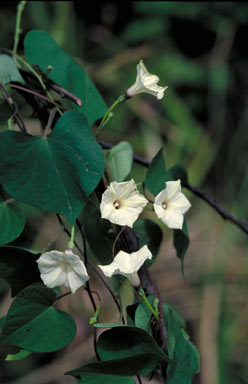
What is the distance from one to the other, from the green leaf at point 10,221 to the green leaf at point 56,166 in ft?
0.15

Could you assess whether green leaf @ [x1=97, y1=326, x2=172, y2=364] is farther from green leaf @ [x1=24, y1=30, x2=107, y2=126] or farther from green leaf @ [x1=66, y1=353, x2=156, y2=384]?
green leaf @ [x1=24, y1=30, x2=107, y2=126]

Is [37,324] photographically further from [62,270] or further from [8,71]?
[8,71]


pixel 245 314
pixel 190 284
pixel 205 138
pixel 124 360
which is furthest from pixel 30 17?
pixel 124 360

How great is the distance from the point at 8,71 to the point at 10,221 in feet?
0.46

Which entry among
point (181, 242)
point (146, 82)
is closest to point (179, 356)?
point (181, 242)

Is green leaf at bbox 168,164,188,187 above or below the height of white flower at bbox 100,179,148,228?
below

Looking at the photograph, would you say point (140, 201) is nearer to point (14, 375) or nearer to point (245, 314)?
point (14, 375)

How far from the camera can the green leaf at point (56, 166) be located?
12.8 inches

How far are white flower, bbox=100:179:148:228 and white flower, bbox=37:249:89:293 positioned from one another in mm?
45

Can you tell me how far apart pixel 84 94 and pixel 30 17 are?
98 centimetres

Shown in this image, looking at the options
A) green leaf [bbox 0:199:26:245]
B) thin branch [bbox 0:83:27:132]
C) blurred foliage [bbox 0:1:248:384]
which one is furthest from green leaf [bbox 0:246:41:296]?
blurred foliage [bbox 0:1:248:384]

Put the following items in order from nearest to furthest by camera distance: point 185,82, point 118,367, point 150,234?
point 118,367, point 150,234, point 185,82

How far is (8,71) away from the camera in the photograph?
15.4 inches

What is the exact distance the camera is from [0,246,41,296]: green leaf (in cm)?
36
